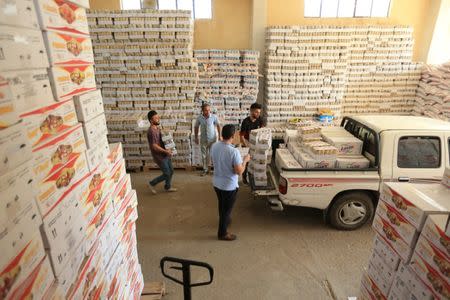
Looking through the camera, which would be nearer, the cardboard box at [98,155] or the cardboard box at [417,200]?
the cardboard box at [417,200]

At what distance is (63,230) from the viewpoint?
6.10 ft

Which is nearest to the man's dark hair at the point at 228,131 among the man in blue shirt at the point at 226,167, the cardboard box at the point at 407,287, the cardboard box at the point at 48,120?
the man in blue shirt at the point at 226,167

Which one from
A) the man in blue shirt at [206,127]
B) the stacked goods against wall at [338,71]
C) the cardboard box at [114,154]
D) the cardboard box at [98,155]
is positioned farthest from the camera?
the stacked goods against wall at [338,71]

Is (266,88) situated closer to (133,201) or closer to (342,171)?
(342,171)

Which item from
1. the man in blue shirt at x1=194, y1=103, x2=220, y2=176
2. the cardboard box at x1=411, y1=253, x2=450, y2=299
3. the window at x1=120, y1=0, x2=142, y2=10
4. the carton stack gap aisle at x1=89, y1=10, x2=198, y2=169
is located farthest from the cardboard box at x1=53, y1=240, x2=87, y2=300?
the window at x1=120, y1=0, x2=142, y2=10

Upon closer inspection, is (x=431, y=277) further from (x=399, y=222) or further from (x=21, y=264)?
(x=21, y=264)

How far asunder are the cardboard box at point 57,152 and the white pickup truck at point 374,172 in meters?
3.38

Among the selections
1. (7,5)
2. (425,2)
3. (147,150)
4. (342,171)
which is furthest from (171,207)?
(425,2)

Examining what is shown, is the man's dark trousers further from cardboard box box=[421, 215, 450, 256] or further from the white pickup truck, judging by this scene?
cardboard box box=[421, 215, 450, 256]

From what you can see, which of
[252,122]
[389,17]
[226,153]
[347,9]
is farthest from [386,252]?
[389,17]

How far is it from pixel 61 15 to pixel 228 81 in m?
7.18

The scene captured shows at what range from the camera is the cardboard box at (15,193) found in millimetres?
1337

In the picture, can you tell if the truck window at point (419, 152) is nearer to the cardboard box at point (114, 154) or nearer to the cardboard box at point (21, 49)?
the cardboard box at point (114, 154)

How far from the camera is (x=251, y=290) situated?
3.93 meters
